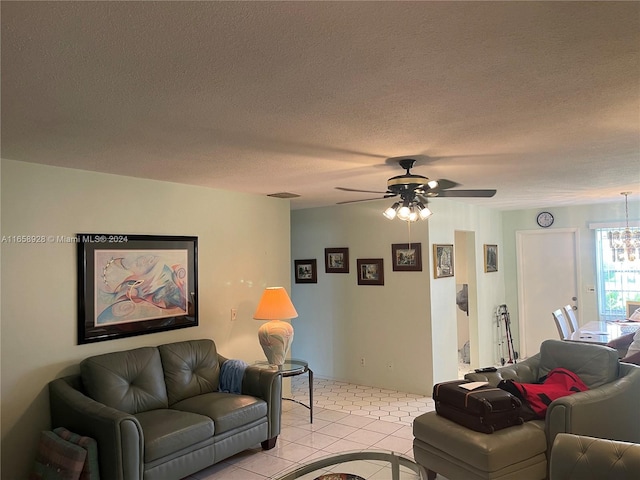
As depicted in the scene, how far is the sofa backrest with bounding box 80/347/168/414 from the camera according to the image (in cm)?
323

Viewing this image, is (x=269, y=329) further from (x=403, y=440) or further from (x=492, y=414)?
A: (x=492, y=414)

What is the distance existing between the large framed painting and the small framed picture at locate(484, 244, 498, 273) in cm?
457

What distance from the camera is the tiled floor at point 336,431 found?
3.45 metres

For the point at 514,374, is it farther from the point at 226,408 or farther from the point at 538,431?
the point at 226,408

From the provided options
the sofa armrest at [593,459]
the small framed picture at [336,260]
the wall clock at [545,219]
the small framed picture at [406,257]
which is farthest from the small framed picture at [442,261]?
the sofa armrest at [593,459]

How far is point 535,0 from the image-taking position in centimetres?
126

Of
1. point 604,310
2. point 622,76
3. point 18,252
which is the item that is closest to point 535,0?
point 622,76

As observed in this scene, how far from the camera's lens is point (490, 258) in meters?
6.98

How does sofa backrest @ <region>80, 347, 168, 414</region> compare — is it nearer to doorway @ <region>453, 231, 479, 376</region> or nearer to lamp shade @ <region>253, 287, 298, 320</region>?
lamp shade @ <region>253, 287, 298, 320</region>

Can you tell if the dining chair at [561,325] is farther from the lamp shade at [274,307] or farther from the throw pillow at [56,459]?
the throw pillow at [56,459]

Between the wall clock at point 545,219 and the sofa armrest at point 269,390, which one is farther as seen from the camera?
the wall clock at point 545,219

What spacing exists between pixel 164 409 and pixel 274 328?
1240 millimetres

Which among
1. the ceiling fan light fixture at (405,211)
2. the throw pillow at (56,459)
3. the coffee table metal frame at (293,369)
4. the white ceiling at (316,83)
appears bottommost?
the throw pillow at (56,459)

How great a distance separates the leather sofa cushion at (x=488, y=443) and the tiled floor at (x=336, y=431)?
0.31 metres
